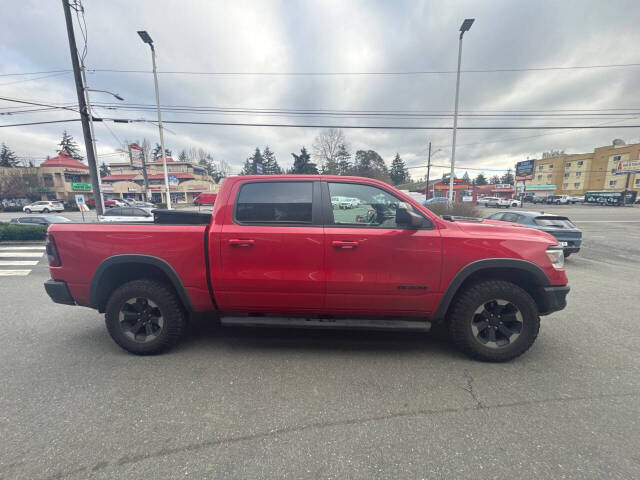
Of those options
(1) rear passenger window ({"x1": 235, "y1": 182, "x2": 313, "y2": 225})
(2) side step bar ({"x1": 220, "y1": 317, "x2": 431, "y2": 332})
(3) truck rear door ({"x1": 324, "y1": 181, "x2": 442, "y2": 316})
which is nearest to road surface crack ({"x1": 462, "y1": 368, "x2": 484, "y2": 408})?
(2) side step bar ({"x1": 220, "y1": 317, "x2": 431, "y2": 332})

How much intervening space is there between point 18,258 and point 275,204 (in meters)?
9.81

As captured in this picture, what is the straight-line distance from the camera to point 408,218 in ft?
8.19

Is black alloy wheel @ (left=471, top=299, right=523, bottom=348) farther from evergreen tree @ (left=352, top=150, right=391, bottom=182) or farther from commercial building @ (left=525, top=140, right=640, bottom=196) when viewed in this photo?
evergreen tree @ (left=352, top=150, right=391, bottom=182)

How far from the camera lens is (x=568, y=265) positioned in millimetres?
7215

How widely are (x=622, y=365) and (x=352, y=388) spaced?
112 inches

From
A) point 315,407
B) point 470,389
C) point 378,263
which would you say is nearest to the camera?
point 315,407

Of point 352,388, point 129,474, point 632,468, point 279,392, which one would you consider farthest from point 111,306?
point 632,468

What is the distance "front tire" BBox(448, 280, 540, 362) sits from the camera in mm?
2664

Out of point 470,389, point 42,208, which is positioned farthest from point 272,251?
point 42,208

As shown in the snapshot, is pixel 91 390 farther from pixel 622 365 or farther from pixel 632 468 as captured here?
pixel 622 365

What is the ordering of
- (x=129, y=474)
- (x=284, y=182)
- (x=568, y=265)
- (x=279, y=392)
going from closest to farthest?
1. (x=129, y=474)
2. (x=279, y=392)
3. (x=284, y=182)
4. (x=568, y=265)

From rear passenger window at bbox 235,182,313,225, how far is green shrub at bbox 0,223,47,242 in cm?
1203

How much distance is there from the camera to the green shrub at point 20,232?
9.68m

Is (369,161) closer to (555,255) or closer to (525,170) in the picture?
(525,170)
